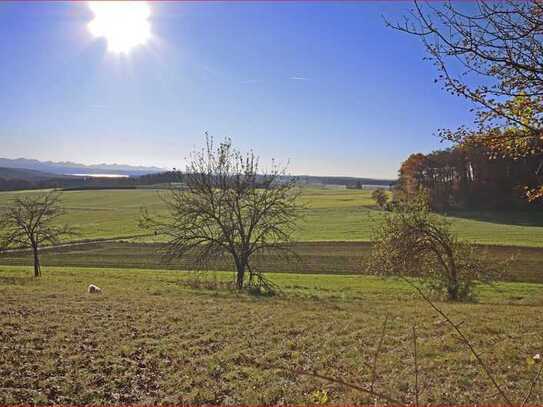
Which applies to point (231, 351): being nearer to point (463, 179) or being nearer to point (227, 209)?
Answer: point (227, 209)

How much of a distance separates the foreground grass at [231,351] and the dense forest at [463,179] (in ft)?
171

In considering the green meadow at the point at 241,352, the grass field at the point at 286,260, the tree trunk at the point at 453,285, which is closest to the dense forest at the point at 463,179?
the grass field at the point at 286,260

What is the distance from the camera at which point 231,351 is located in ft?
27.7

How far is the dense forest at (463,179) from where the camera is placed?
201 feet

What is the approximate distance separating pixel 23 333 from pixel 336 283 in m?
20.3

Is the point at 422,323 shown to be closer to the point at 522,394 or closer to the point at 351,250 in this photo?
the point at 522,394

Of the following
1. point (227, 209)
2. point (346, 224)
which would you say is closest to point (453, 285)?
point (227, 209)

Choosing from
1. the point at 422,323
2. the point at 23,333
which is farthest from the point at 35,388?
the point at 422,323

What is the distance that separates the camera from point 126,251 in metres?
42.0

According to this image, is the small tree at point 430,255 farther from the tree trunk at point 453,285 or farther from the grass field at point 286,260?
the grass field at point 286,260

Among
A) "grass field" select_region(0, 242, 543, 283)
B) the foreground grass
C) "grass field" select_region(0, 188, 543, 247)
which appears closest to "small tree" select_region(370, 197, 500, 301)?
the foreground grass

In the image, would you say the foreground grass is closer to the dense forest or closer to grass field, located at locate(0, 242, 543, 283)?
grass field, located at locate(0, 242, 543, 283)

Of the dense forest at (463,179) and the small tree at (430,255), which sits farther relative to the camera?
the dense forest at (463,179)

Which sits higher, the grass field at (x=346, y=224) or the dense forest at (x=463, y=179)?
the dense forest at (x=463, y=179)
